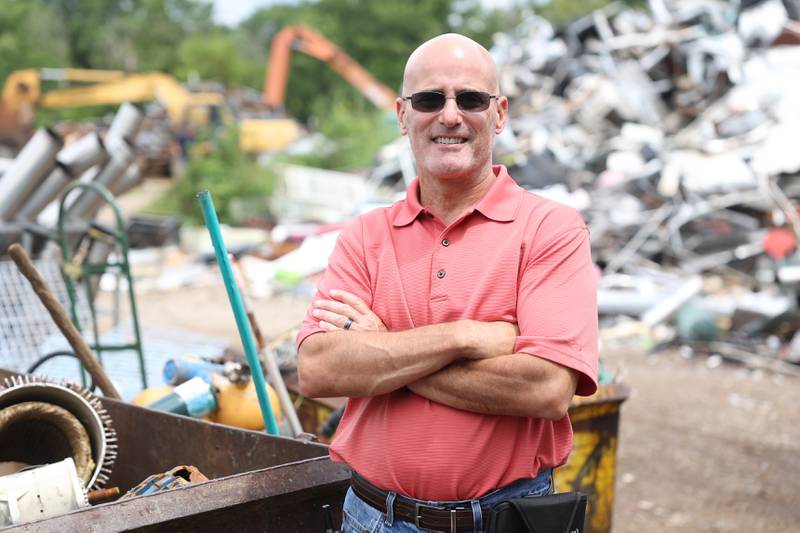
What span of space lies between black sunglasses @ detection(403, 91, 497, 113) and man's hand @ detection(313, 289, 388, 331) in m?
0.52

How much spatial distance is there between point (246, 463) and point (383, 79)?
147 feet

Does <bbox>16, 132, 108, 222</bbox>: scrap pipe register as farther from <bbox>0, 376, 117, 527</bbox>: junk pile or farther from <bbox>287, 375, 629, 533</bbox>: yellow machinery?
<bbox>0, 376, 117, 527</bbox>: junk pile

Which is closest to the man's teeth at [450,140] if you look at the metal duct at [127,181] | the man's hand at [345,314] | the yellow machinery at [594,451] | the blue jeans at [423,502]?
the man's hand at [345,314]

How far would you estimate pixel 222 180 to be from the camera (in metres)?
17.1

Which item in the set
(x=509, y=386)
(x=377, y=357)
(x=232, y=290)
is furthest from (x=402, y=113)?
(x=232, y=290)

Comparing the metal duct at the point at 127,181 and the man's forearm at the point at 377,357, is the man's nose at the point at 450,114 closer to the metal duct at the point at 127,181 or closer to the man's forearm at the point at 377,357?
the man's forearm at the point at 377,357

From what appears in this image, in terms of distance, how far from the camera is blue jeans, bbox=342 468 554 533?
2100 millimetres

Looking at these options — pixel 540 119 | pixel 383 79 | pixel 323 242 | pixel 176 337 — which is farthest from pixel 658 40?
pixel 383 79

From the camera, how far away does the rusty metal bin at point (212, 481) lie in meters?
2.20

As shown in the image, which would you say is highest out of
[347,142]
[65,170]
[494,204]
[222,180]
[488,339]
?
[65,170]

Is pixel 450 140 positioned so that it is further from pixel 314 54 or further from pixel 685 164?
pixel 314 54

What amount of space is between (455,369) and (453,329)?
0.10 metres

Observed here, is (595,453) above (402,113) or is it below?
below

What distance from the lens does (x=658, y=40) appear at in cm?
1533
